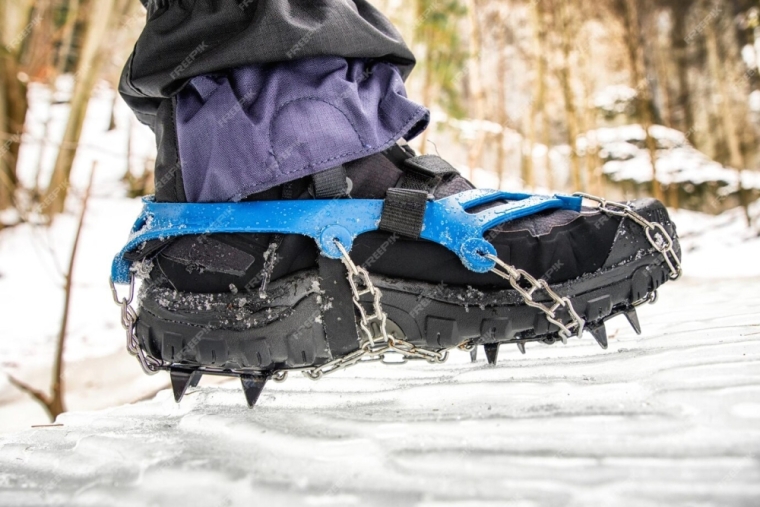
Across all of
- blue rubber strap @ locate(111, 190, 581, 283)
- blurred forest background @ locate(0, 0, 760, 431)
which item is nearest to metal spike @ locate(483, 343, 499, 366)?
blue rubber strap @ locate(111, 190, 581, 283)

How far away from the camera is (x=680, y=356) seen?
2.52 ft

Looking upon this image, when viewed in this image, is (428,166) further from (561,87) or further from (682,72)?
(682,72)

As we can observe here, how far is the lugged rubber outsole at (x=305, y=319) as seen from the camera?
0.72 meters

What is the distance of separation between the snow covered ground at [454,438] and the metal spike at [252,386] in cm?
2

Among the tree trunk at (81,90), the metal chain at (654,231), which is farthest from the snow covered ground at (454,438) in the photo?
the tree trunk at (81,90)

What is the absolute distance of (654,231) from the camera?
83 centimetres

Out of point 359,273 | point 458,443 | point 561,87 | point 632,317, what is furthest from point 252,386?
point 561,87

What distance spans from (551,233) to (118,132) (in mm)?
9854

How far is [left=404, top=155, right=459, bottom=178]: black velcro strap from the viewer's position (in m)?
0.83

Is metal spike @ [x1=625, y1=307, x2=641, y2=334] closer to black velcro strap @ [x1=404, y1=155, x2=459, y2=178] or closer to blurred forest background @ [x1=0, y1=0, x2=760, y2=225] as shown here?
black velcro strap @ [x1=404, y1=155, x2=459, y2=178]

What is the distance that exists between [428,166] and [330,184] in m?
0.17

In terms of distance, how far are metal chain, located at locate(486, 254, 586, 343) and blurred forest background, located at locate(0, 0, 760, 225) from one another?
4109 millimetres

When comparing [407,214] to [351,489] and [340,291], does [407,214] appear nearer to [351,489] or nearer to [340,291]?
[340,291]

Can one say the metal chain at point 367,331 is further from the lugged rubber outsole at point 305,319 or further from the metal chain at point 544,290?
the metal chain at point 544,290
